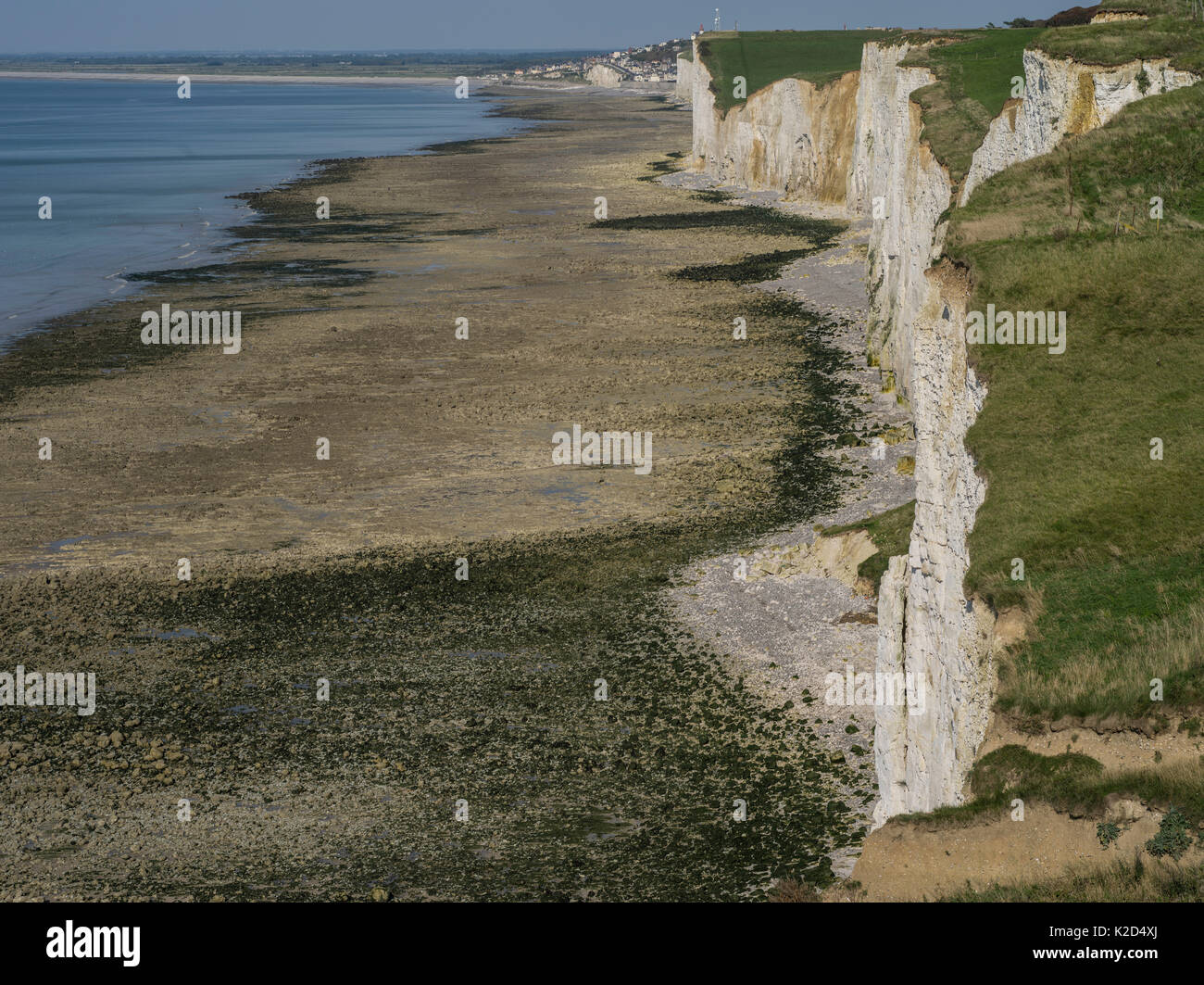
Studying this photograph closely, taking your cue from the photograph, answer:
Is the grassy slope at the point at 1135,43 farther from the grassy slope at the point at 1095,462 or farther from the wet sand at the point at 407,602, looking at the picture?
the wet sand at the point at 407,602

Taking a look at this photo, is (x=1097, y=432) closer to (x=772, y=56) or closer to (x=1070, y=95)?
(x=1070, y=95)

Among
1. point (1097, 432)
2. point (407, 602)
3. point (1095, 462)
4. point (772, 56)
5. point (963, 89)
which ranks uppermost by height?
point (772, 56)

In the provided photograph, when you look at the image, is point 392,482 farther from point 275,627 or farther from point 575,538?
point 275,627

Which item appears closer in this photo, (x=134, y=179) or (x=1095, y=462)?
(x=1095, y=462)

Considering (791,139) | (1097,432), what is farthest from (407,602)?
(791,139)

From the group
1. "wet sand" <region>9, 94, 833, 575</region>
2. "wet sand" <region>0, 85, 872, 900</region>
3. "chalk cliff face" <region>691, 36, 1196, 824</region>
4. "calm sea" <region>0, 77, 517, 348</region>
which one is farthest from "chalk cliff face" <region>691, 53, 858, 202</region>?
"calm sea" <region>0, 77, 517, 348</region>
